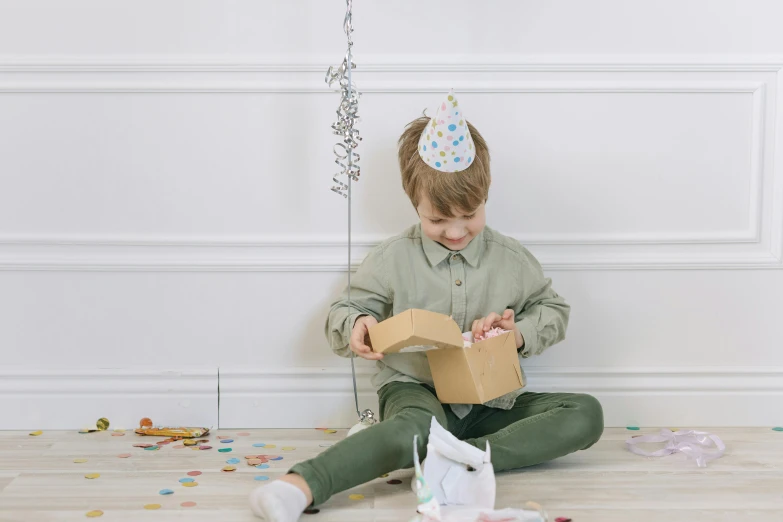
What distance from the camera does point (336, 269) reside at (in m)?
1.78

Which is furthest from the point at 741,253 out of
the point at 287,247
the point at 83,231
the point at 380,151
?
the point at 83,231

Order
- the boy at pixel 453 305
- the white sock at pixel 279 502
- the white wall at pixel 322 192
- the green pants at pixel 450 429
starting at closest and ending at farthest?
the white sock at pixel 279 502 < the green pants at pixel 450 429 < the boy at pixel 453 305 < the white wall at pixel 322 192

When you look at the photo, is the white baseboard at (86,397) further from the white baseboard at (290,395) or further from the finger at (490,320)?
the finger at (490,320)

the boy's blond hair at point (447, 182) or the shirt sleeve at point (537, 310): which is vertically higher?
the boy's blond hair at point (447, 182)

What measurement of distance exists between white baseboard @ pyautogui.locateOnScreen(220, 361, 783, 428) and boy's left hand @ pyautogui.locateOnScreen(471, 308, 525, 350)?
0.26 metres

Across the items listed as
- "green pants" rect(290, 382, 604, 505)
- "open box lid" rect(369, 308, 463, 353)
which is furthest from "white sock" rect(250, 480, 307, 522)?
"open box lid" rect(369, 308, 463, 353)

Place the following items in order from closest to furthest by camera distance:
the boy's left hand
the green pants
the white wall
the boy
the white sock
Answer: the white sock, the green pants, the boy, the boy's left hand, the white wall

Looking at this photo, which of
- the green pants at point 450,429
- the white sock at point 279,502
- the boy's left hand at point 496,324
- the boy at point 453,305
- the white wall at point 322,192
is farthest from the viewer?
the white wall at point 322,192

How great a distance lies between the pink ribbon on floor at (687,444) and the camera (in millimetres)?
1547

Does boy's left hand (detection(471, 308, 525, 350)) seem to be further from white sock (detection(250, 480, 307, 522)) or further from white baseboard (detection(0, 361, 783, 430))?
white sock (detection(250, 480, 307, 522))

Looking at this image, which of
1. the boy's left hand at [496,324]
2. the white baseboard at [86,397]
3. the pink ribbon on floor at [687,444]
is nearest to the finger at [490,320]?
the boy's left hand at [496,324]

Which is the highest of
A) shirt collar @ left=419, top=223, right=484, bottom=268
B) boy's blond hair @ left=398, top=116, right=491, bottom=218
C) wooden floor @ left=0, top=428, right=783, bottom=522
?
boy's blond hair @ left=398, top=116, right=491, bottom=218

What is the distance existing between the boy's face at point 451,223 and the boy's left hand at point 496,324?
0.52 feet

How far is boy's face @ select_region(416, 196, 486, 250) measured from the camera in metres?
1.53
